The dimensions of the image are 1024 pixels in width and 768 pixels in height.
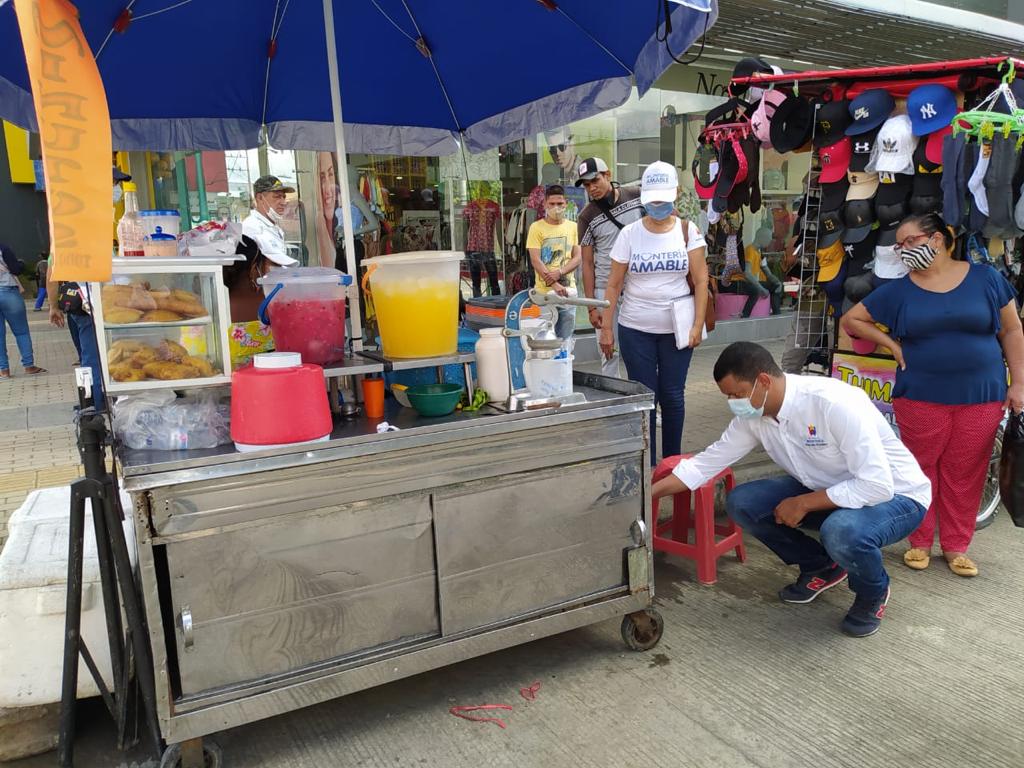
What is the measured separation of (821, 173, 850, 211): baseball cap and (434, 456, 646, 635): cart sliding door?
2.63 metres

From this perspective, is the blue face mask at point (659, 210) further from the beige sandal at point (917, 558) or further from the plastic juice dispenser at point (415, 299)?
the beige sandal at point (917, 558)

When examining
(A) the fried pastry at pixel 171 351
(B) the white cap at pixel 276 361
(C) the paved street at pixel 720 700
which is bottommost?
(C) the paved street at pixel 720 700

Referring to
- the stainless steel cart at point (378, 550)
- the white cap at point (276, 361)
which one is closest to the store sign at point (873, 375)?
the stainless steel cart at point (378, 550)

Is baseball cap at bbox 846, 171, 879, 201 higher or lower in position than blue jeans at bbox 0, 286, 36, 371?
higher

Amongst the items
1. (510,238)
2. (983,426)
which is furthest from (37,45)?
(510,238)

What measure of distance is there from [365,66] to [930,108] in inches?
116

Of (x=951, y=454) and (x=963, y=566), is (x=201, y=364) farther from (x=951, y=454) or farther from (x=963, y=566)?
(x=963, y=566)

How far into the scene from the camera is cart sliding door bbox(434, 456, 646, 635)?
Result: 256 centimetres

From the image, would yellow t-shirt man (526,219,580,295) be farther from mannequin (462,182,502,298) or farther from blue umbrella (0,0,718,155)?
blue umbrella (0,0,718,155)

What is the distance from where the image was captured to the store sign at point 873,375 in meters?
4.46

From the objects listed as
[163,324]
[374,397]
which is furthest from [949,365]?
[163,324]

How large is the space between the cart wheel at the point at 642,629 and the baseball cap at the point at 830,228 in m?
2.75

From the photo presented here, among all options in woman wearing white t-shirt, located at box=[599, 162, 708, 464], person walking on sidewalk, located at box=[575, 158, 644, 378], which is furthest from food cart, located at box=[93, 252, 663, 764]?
person walking on sidewalk, located at box=[575, 158, 644, 378]

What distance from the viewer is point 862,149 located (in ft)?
14.4
